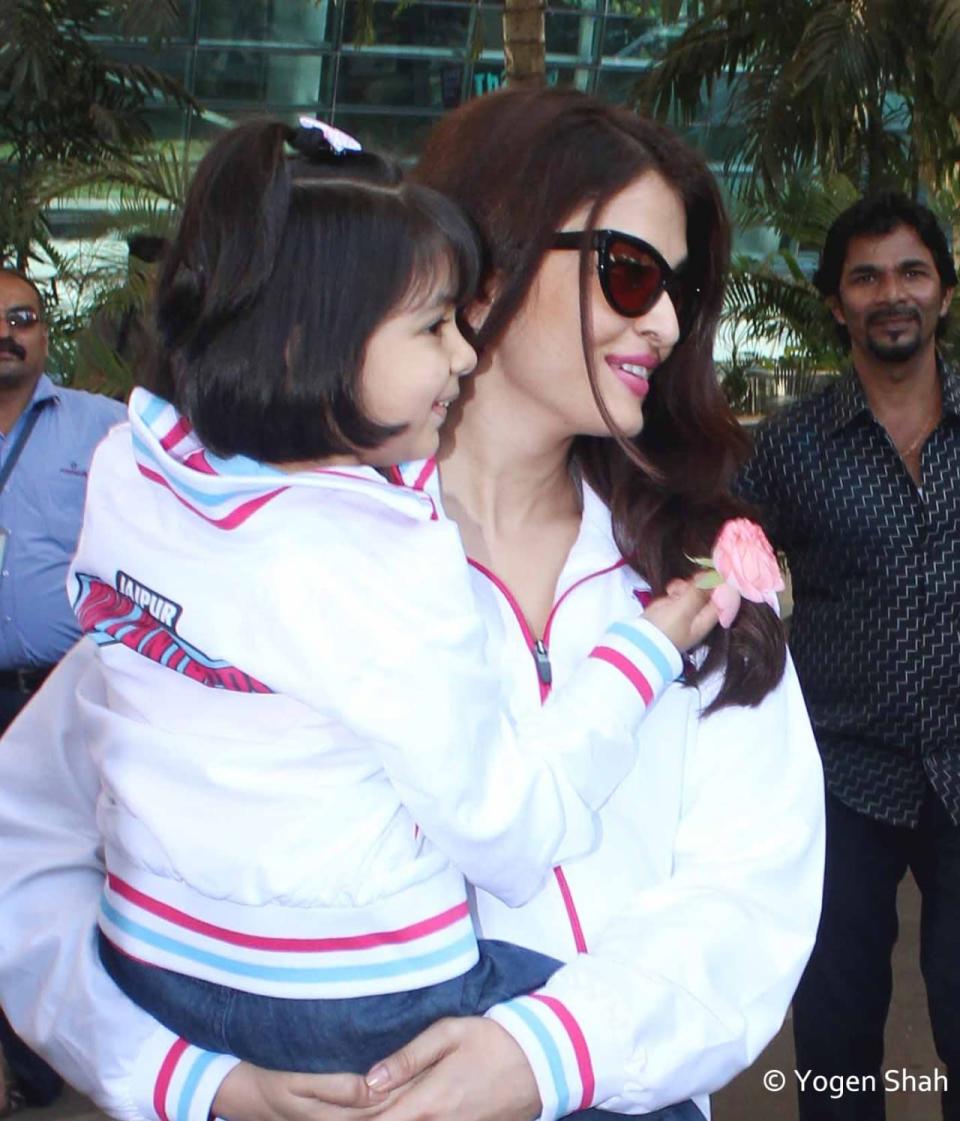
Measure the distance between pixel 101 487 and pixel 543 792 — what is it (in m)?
0.57

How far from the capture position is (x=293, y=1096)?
1568mm

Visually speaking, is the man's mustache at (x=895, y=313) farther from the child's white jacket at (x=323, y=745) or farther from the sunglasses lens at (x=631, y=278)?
the child's white jacket at (x=323, y=745)

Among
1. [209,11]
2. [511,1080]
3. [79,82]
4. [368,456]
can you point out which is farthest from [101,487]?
[209,11]

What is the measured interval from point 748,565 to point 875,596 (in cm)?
177

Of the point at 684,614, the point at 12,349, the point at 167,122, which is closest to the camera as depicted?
the point at 684,614

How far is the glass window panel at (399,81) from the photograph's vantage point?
2100cm

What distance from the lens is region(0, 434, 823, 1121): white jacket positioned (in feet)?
5.26

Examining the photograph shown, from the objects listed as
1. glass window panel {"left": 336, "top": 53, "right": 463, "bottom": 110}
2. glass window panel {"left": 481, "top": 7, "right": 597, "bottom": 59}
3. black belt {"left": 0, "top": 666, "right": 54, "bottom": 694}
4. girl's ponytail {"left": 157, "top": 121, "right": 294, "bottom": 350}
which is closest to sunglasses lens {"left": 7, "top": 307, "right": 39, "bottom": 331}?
black belt {"left": 0, "top": 666, "right": 54, "bottom": 694}

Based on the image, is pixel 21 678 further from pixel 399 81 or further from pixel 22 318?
pixel 399 81

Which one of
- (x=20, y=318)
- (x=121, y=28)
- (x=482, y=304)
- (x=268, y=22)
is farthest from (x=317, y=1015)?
(x=268, y=22)

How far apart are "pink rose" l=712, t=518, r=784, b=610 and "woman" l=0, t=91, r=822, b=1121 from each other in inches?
2.3

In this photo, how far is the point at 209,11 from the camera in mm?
19969

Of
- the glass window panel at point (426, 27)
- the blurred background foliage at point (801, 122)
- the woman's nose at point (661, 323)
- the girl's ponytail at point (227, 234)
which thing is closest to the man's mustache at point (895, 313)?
the woman's nose at point (661, 323)

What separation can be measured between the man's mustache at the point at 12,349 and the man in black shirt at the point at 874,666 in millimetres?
2551
